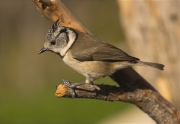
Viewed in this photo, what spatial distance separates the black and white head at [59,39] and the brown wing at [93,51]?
0.06m

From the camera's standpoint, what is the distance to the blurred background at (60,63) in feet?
15.8

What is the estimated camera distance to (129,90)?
11.4 ft

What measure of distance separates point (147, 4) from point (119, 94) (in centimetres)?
168

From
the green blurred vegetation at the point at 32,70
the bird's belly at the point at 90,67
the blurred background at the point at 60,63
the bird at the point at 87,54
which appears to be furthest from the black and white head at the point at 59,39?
the green blurred vegetation at the point at 32,70

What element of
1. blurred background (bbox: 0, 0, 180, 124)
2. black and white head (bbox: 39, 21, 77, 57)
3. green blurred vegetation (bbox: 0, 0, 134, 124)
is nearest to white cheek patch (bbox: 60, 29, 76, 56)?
black and white head (bbox: 39, 21, 77, 57)

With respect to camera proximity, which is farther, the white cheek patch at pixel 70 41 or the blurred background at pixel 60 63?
the blurred background at pixel 60 63

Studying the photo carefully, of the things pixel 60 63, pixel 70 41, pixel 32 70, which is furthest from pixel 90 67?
pixel 60 63

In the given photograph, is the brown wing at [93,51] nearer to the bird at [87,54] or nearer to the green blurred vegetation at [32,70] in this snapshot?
the bird at [87,54]

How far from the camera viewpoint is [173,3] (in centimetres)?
450

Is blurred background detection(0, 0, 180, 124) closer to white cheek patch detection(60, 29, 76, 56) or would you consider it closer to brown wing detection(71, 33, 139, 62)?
brown wing detection(71, 33, 139, 62)

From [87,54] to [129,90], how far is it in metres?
0.49

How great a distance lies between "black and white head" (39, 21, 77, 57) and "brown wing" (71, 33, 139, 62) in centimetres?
6

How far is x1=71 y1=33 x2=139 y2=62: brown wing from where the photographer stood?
350cm

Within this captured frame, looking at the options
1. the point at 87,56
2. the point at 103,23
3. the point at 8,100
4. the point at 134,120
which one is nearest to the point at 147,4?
the point at 87,56
